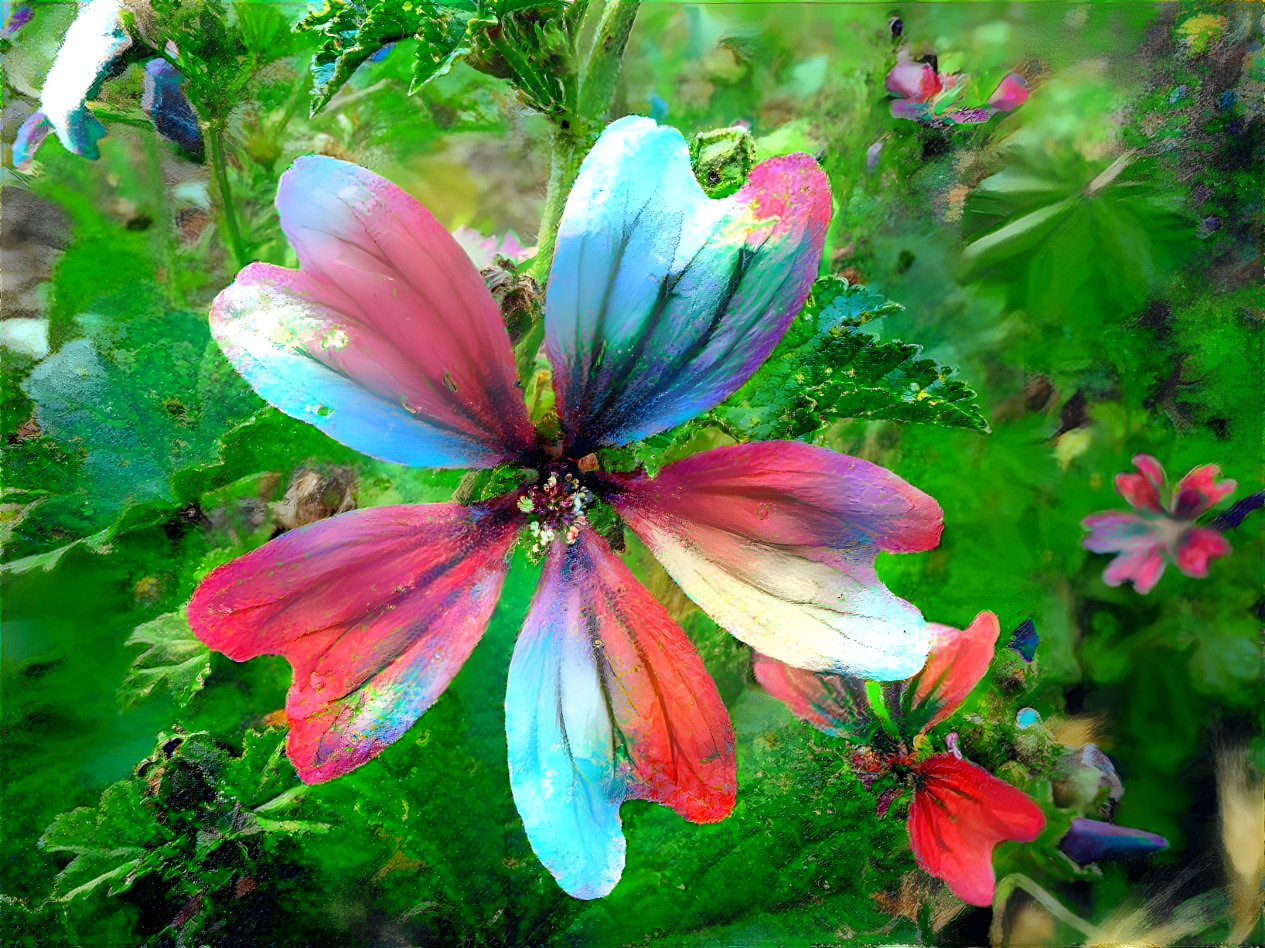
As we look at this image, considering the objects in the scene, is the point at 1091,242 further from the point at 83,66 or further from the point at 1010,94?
the point at 83,66

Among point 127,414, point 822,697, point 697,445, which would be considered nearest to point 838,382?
point 697,445

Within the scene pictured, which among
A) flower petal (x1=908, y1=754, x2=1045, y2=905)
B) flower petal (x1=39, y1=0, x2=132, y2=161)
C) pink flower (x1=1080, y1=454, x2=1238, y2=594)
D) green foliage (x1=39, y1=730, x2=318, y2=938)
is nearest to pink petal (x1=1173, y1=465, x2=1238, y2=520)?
pink flower (x1=1080, y1=454, x2=1238, y2=594)

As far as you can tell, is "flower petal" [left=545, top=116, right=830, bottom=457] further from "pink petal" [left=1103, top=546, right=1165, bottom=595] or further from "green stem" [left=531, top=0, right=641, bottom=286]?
"pink petal" [left=1103, top=546, right=1165, bottom=595]

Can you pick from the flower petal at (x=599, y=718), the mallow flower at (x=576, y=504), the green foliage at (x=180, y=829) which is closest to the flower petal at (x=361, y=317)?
the mallow flower at (x=576, y=504)

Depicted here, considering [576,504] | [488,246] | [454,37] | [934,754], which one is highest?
[454,37]

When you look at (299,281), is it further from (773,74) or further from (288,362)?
(773,74)

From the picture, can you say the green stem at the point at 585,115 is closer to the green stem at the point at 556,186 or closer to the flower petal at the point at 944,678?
the green stem at the point at 556,186

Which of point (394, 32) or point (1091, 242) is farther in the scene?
point (1091, 242)
